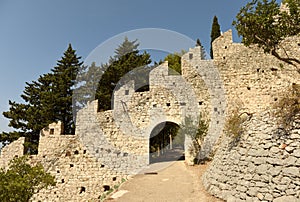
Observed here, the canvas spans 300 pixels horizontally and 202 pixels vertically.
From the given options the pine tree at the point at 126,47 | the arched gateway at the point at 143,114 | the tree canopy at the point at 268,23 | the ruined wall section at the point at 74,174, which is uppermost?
the pine tree at the point at 126,47

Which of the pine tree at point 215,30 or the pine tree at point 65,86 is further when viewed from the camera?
the pine tree at point 215,30

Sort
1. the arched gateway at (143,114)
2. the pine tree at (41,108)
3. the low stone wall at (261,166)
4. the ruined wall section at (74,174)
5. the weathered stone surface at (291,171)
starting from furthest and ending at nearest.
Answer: the pine tree at (41,108) < the arched gateway at (143,114) < the ruined wall section at (74,174) < the low stone wall at (261,166) < the weathered stone surface at (291,171)

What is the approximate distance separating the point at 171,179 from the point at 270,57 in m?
10.4

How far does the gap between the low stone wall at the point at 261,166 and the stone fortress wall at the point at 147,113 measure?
5238 millimetres

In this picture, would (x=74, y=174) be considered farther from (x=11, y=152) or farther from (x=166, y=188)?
(x=166, y=188)

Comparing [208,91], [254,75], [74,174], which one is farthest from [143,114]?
[254,75]

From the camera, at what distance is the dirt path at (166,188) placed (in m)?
6.57

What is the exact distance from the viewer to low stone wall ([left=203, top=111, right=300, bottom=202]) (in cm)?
476

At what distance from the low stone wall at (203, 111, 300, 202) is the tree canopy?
106 inches

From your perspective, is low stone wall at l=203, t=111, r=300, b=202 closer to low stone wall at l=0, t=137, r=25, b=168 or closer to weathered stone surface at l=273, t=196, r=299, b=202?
weathered stone surface at l=273, t=196, r=299, b=202

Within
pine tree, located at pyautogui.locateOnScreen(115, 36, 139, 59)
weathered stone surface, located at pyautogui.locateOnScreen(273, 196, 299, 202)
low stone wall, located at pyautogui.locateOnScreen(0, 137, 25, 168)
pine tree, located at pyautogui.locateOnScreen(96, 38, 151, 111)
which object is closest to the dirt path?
weathered stone surface, located at pyautogui.locateOnScreen(273, 196, 299, 202)

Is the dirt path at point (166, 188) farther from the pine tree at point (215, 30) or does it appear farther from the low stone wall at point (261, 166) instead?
the pine tree at point (215, 30)

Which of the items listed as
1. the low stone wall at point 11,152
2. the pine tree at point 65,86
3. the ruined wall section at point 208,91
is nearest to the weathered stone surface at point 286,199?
the ruined wall section at point 208,91

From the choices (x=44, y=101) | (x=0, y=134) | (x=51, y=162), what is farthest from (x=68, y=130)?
(x=51, y=162)
